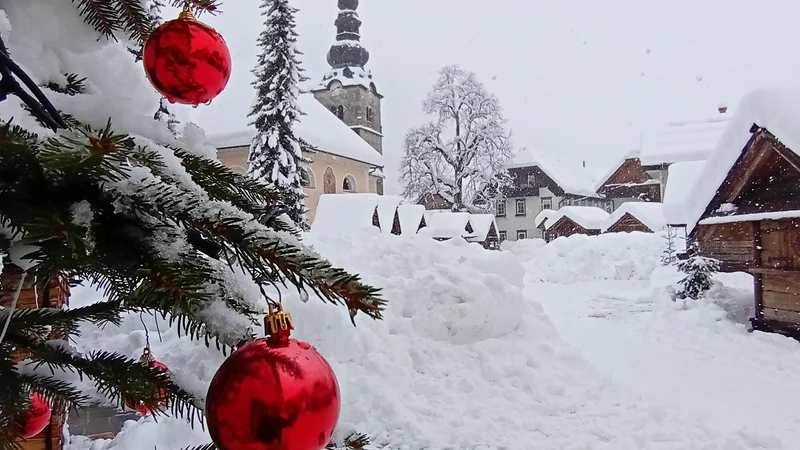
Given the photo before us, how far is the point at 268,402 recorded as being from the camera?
748 mm

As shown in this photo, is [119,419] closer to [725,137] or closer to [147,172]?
[147,172]

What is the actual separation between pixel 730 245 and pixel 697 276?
86cm

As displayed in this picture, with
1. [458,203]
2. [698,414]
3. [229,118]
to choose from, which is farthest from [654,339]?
[458,203]

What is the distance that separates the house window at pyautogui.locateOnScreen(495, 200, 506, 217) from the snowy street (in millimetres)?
30222

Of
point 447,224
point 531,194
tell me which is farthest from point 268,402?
point 531,194

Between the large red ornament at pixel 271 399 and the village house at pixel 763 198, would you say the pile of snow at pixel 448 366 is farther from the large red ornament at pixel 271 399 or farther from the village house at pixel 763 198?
the village house at pixel 763 198

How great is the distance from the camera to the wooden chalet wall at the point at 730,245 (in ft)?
28.9

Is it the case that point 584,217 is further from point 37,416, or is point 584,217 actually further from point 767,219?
point 37,416

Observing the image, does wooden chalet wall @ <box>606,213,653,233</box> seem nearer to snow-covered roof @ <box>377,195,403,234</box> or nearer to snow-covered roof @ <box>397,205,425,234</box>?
snow-covered roof @ <box>397,205,425,234</box>

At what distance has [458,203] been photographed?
114ft

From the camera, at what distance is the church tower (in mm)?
37188

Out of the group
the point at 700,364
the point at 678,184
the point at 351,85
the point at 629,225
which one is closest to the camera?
the point at 700,364

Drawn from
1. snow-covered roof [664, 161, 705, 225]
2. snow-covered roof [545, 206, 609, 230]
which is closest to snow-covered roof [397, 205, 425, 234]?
snow-covered roof [545, 206, 609, 230]

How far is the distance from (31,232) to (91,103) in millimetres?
691
